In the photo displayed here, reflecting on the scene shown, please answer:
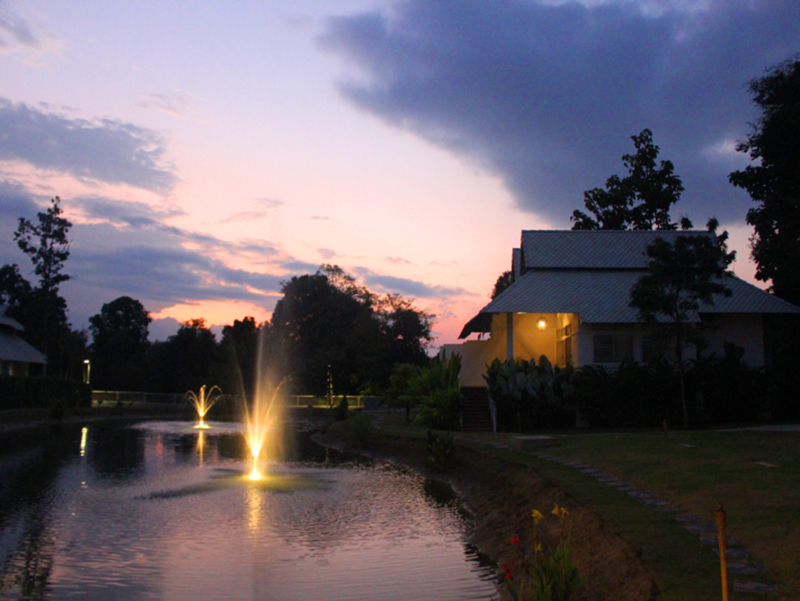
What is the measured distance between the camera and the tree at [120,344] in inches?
3063

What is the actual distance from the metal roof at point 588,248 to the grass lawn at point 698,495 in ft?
49.4

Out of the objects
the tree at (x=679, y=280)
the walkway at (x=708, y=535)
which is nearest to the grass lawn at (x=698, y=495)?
the walkway at (x=708, y=535)

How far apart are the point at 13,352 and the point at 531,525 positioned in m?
50.9

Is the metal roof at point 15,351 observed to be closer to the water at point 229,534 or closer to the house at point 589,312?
the water at point 229,534

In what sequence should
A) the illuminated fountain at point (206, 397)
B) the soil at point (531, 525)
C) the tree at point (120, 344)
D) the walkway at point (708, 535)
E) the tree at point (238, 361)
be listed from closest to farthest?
the walkway at point (708, 535) < the soil at point (531, 525) < the illuminated fountain at point (206, 397) < the tree at point (238, 361) < the tree at point (120, 344)

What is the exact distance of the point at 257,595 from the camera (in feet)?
30.6

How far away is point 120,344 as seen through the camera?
90500 millimetres

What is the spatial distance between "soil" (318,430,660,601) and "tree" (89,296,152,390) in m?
62.1

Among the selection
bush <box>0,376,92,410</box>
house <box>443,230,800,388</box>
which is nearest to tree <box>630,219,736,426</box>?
house <box>443,230,800,388</box>

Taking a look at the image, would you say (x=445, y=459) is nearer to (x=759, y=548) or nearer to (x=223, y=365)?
(x=759, y=548)

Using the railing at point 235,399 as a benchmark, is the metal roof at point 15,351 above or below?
above

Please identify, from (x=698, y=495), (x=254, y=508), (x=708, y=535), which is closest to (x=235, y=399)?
(x=254, y=508)

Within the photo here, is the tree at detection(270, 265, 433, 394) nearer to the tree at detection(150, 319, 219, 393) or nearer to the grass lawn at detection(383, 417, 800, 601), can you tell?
the tree at detection(150, 319, 219, 393)

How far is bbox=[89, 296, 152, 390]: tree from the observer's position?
255ft
